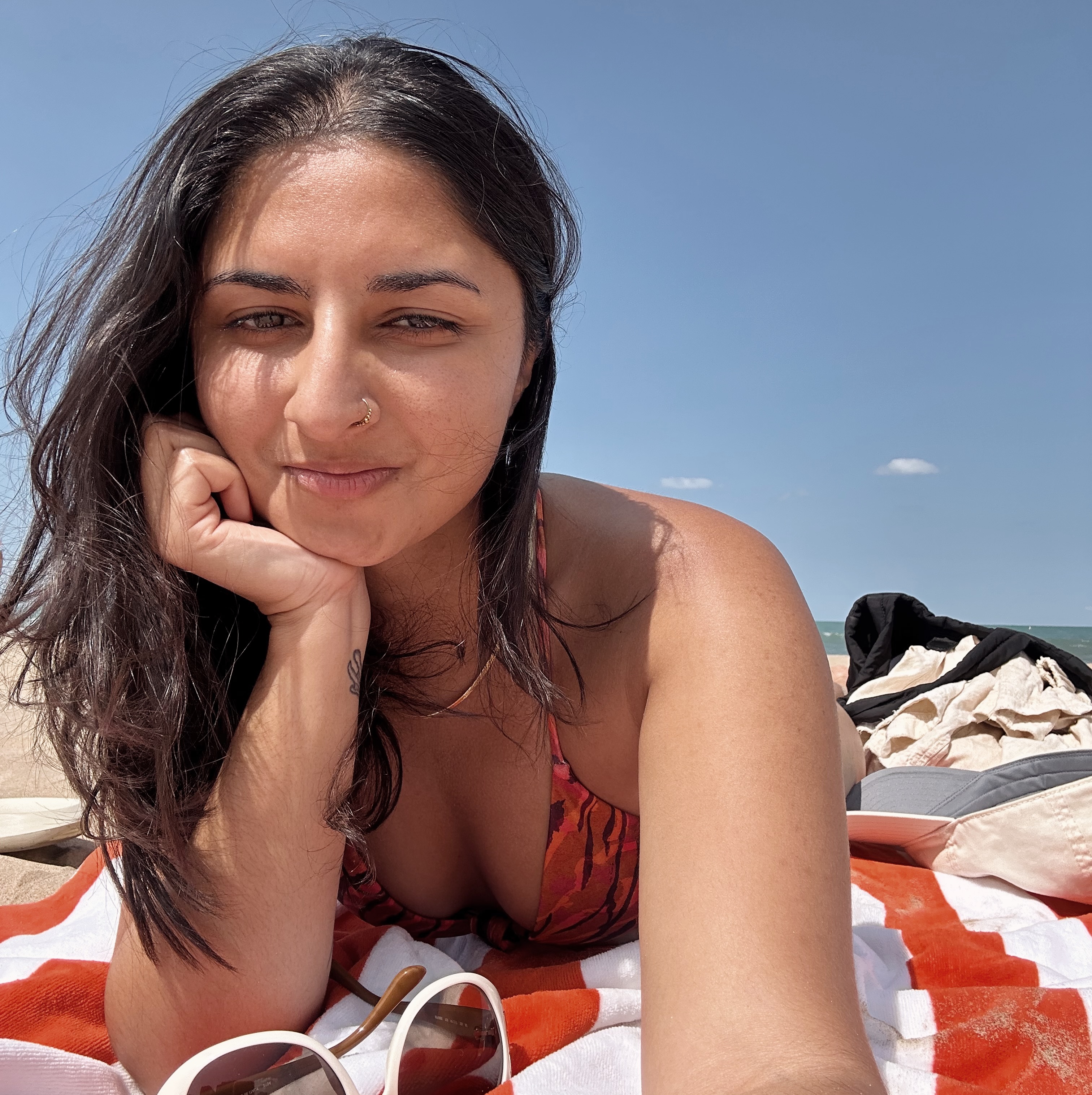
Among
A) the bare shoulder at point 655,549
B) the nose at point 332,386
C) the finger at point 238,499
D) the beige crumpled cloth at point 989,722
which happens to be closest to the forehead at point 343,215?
the nose at point 332,386

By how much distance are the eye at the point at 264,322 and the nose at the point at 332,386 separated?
A: 0.08 m

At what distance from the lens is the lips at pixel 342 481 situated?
1610 mm

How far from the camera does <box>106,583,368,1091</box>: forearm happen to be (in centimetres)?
162

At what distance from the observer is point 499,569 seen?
184 centimetres

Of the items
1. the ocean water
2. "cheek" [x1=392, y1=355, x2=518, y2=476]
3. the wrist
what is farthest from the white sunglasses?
the ocean water

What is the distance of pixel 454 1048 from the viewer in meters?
1.48

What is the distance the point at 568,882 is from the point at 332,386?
44.6 inches

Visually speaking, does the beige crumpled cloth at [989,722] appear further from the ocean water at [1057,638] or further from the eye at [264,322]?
the ocean water at [1057,638]

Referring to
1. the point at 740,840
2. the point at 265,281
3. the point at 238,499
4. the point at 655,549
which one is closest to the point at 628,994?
the point at 740,840

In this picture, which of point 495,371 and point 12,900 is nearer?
point 495,371

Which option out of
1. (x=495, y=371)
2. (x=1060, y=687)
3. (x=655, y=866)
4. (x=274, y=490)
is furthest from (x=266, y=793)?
(x=1060, y=687)

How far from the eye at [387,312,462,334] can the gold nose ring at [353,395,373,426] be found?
0.15 m

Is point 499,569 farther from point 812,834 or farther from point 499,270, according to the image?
point 812,834

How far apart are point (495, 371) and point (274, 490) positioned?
0.48m
